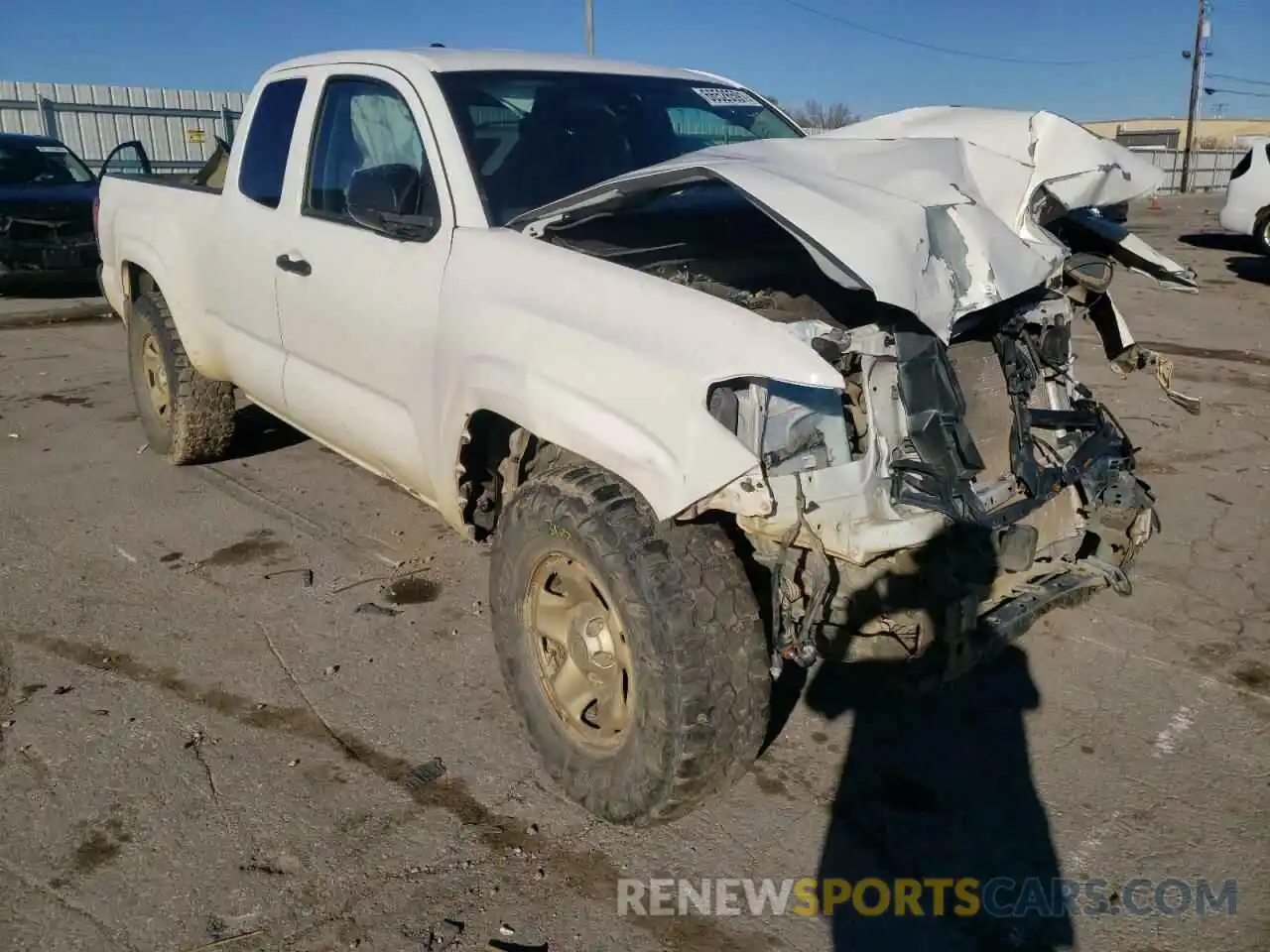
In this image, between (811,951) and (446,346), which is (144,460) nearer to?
(446,346)

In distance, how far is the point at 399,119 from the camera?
3812mm

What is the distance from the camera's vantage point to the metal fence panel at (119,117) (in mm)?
20516

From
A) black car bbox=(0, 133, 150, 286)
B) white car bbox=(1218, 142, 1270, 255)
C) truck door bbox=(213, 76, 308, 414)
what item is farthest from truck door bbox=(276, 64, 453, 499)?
white car bbox=(1218, 142, 1270, 255)

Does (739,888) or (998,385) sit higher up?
(998,385)

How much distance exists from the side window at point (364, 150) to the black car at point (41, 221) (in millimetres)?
8933

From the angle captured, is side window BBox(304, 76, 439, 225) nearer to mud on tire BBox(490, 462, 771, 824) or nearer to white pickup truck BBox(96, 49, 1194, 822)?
white pickup truck BBox(96, 49, 1194, 822)

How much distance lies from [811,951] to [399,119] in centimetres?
304

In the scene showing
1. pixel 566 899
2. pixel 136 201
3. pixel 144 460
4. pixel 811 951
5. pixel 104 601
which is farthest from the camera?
pixel 144 460

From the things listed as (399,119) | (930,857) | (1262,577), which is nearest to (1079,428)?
(930,857)

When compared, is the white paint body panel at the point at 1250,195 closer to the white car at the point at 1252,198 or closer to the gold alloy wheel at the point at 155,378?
the white car at the point at 1252,198

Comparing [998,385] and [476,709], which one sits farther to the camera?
[476,709]

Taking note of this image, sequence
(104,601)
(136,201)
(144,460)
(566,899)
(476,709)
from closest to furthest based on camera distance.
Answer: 1. (566,899)
2. (476,709)
3. (104,601)
4. (136,201)
5. (144,460)

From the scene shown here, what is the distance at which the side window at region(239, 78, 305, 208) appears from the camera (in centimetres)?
446

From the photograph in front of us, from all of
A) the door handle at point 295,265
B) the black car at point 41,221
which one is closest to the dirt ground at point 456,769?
the door handle at point 295,265
